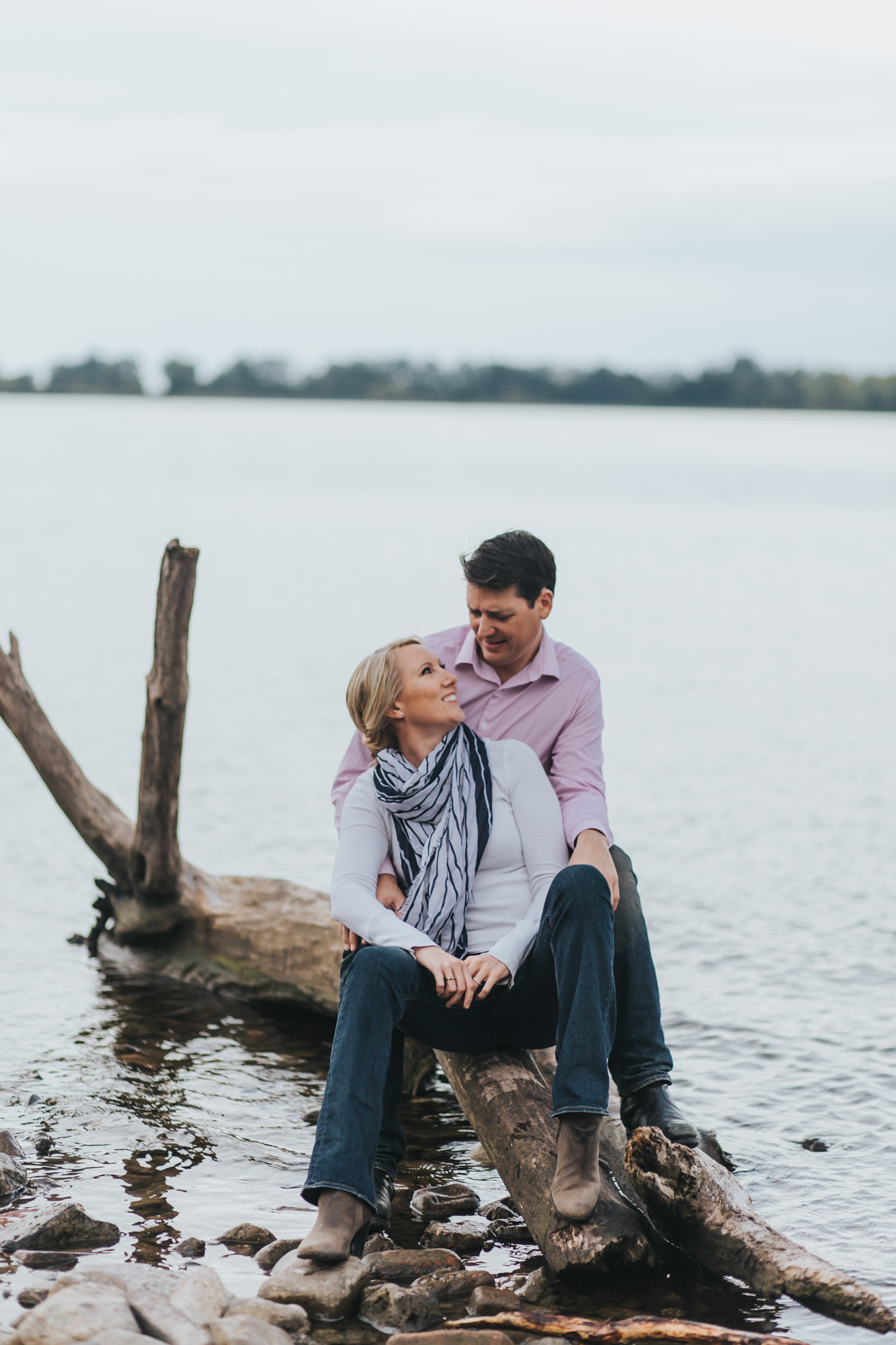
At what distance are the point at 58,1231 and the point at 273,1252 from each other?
66 cm

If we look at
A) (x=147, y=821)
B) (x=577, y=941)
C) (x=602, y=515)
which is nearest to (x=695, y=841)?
(x=147, y=821)

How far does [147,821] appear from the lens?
802 cm

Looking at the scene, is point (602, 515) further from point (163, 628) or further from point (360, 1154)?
point (360, 1154)

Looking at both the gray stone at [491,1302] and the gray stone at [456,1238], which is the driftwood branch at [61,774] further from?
the gray stone at [491,1302]

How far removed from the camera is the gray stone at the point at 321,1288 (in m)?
4.21

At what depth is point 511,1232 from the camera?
4961 millimetres

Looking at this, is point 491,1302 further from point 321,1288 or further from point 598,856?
point 598,856

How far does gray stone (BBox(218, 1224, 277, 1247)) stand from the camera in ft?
15.8

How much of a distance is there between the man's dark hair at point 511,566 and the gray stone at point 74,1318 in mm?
2418

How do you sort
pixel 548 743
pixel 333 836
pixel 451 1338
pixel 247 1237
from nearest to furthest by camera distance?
pixel 451 1338 < pixel 247 1237 < pixel 548 743 < pixel 333 836

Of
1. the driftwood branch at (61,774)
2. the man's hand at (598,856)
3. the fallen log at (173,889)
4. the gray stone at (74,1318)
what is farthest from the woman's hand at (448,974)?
the driftwood branch at (61,774)

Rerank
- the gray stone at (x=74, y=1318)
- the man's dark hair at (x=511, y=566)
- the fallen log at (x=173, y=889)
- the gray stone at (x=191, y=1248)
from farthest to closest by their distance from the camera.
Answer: the fallen log at (x=173, y=889) < the man's dark hair at (x=511, y=566) < the gray stone at (x=191, y=1248) < the gray stone at (x=74, y=1318)

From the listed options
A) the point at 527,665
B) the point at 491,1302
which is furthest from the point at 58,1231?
the point at 527,665

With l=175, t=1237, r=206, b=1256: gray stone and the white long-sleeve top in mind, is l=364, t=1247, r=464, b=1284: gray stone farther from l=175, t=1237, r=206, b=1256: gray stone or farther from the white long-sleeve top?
the white long-sleeve top
